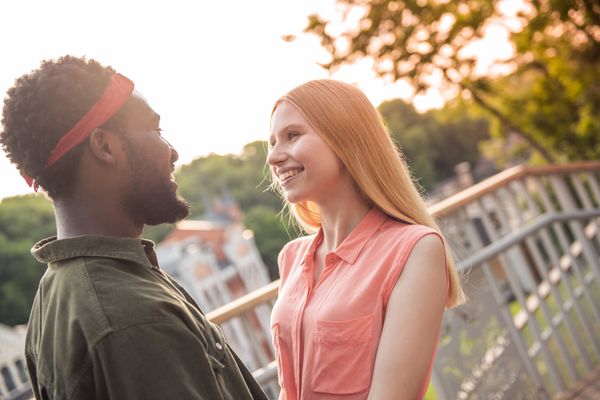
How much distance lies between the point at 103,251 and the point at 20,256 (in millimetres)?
47049

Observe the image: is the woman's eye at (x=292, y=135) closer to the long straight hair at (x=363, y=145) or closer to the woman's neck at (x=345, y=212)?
the long straight hair at (x=363, y=145)

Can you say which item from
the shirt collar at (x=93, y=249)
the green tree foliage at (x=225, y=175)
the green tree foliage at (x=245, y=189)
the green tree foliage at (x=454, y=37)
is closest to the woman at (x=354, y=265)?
the shirt collar at (x=93, y=249)

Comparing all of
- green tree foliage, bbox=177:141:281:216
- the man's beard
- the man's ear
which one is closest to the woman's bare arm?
the man's beard

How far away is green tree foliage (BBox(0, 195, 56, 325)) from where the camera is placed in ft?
140

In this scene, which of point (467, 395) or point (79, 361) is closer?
point (79, 361)

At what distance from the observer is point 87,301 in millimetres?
1027

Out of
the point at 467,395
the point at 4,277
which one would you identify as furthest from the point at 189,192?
the point at 467,395

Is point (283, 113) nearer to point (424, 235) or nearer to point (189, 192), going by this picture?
point (424, 235)

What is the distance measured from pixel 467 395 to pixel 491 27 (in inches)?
234

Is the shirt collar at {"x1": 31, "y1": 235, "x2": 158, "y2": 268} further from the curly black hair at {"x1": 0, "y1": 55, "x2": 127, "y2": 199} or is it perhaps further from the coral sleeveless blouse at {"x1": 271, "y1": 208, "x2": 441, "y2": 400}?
the coral sleeveless blouse at {"x1": 271, "y1": 208, "x2": 441, "y2": 400}

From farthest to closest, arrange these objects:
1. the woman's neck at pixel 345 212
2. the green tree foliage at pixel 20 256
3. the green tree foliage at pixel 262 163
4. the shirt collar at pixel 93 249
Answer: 1. the green tree foliage at pixel 262 163
2. the green tree foliage at pixel 20 256
3. the woman's neck at pixel 345 212
4. the shirt collar at pixel 93 249

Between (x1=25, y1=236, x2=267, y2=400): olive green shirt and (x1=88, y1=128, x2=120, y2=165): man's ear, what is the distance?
0.50ft

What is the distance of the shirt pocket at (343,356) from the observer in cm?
145

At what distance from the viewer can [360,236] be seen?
1609 mm
